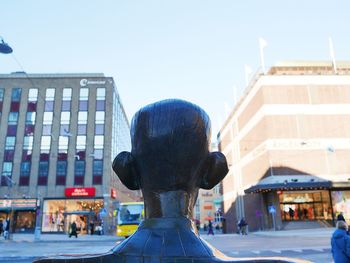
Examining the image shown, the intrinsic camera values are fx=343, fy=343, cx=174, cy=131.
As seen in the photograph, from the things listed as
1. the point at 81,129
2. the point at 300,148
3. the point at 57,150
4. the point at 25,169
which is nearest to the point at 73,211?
the point at 57,150

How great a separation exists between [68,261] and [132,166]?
470 mm

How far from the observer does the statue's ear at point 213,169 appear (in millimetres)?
1523

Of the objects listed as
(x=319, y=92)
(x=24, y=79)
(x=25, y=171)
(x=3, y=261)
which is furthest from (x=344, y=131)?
(x=24, y=79)

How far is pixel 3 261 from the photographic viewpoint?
12523 millimetres

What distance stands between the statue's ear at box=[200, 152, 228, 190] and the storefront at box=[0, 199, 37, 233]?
40.1 meters

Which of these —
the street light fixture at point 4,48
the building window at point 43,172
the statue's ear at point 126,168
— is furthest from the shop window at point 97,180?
the statue's ear at point 126,168

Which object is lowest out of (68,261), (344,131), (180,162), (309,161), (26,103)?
(68,261)

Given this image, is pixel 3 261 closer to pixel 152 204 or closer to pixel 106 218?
pixel 152 204

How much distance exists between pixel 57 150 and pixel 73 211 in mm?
7272

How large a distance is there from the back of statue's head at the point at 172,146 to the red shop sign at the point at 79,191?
3853 centimetres

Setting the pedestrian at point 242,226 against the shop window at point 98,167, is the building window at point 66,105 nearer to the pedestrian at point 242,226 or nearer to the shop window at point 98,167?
A: the shop window at point 98,167

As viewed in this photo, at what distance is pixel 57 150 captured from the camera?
39.7 metres

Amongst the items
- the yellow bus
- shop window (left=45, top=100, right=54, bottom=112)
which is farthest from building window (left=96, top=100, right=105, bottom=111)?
the yellow bus

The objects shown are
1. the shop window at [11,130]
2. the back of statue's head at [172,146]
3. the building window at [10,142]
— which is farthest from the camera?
the shop window at [11,130]
